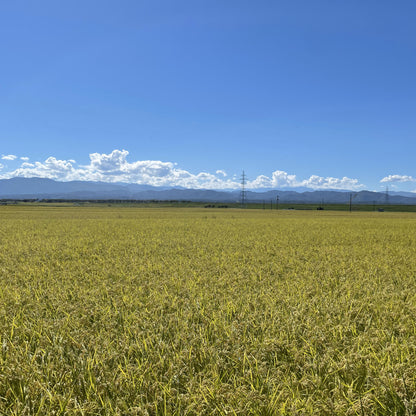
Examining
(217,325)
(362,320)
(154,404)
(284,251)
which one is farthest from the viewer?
(284,251)

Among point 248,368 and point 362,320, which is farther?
point 362,320

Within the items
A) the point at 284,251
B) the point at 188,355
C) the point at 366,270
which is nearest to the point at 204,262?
the point at 284,251

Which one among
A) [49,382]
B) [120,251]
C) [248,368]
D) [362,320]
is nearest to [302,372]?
[248,368]

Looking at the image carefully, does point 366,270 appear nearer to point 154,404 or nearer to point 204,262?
point 204,262

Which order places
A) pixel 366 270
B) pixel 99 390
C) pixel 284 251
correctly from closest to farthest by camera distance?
pixel 99 390, pixel 366 270, pixel 284 251

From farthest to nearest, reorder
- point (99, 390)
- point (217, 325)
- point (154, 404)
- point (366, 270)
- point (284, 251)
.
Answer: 1. point (284, 251)
2. point (366, 270)
3. point (217, 325)
4. point (99, 390)
5. point (154, 404)

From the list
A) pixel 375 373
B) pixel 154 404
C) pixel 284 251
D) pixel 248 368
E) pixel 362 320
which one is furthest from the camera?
pixel 284 251

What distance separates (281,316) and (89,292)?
14.0 ft

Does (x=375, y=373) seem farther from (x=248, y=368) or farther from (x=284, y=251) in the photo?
(x=284, y=251)

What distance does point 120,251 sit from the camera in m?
13.4

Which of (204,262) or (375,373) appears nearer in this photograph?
(375,373)

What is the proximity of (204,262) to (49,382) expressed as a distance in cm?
765

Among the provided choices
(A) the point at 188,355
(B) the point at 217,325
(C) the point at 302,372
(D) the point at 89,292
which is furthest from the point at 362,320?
(D) the point at 89,292

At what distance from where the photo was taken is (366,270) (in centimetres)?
952
